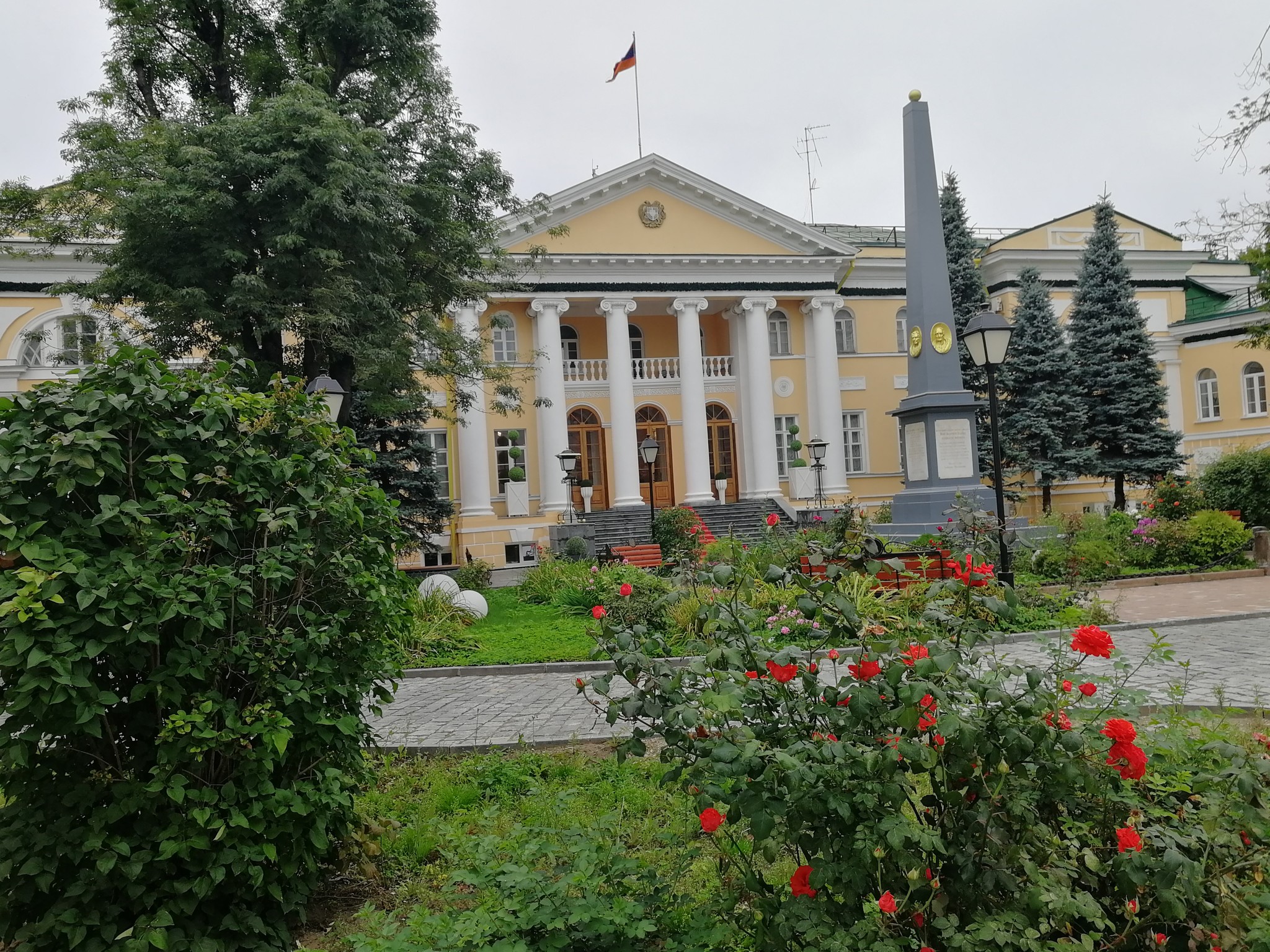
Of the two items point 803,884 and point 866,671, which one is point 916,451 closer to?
point 866,671

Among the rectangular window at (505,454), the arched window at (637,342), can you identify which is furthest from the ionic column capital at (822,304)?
the rectangular window at (505,454)

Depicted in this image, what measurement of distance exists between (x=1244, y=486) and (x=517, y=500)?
17544mm

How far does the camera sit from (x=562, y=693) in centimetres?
796

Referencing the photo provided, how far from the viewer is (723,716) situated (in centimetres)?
246

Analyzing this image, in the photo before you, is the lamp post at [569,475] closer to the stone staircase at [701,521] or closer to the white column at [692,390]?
the stone staircase at [701,521]

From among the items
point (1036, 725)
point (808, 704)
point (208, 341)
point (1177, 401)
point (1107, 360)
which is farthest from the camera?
point (1177, 401)

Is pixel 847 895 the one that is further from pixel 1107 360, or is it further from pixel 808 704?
pixel 1107 360

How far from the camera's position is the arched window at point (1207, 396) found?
31.7 meters

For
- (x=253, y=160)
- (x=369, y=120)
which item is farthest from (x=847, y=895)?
(x=369, y=120)

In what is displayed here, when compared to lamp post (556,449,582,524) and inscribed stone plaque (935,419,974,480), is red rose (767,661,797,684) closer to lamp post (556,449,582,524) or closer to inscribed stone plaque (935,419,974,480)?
inscribed stone plaque (935,419,974,480)

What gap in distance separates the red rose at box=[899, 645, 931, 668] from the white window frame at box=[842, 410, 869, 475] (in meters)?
27.4

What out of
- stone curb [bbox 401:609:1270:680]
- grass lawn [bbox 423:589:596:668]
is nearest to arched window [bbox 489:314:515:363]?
grass lawn [bbox 423:589:596:668]

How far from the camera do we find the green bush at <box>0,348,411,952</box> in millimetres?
2711

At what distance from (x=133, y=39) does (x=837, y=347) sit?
22053 mm
